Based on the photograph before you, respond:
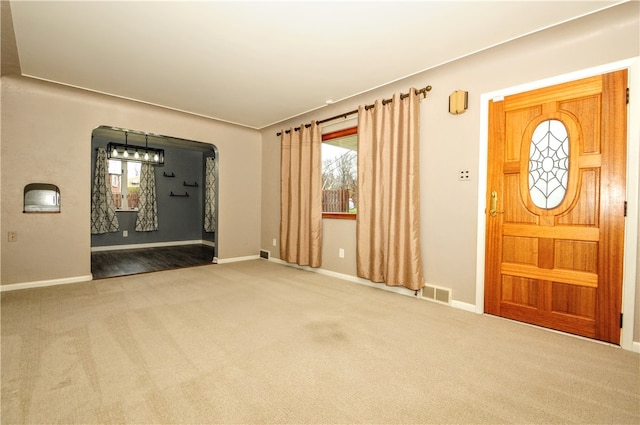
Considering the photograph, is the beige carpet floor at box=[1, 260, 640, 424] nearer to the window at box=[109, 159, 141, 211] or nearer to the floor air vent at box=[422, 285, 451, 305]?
the floor air vent at box=[422, 285, 451, 305]

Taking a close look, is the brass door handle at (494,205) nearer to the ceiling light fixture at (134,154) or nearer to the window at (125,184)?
the ceiling light fixture at (134,154)

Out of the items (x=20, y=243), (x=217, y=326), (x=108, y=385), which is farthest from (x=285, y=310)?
(x=20, y=243)

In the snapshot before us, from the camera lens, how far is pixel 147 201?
6730 millimetres

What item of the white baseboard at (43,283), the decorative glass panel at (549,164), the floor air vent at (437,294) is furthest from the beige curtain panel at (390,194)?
the white baseboard at (43,283)

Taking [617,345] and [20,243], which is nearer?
[617,345]

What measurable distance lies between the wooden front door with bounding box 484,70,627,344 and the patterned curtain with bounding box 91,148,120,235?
281 inches

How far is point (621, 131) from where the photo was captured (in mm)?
2066

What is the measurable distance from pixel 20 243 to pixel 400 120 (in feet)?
15.4

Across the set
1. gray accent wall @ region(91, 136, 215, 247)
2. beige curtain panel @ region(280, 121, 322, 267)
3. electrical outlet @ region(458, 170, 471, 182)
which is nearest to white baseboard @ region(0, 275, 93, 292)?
beige curtain panel @ region(280, 121, 322, 267)

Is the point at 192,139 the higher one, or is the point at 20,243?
the point at 192,139

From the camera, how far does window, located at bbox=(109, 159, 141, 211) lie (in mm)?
6453

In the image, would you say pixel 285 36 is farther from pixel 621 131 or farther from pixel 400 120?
pixel 621 131

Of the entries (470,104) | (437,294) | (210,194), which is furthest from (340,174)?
(210,194)

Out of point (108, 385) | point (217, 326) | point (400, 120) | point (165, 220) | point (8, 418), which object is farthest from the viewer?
point (165, 220)
